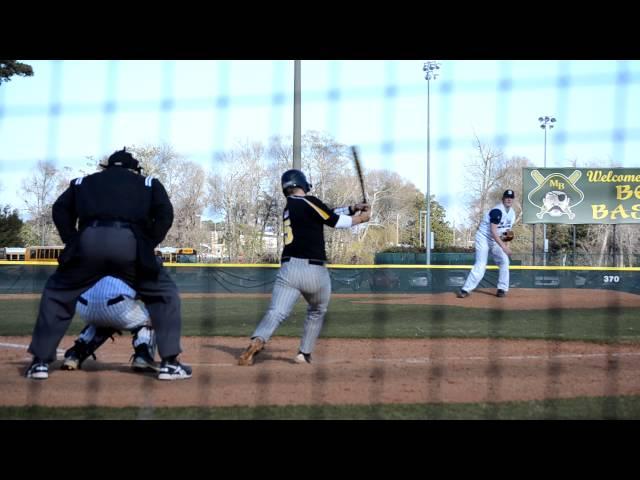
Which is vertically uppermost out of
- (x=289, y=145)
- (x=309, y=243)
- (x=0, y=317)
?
(x=289, y=145)

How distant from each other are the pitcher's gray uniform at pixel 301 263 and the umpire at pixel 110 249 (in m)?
0.86

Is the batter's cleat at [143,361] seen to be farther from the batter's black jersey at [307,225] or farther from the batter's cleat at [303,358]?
the batter's black jersey at [307,225]

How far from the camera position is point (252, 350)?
19.9ft

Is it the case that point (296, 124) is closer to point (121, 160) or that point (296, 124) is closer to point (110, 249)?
point (121, 160)

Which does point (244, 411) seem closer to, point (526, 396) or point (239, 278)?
point (526, 396)

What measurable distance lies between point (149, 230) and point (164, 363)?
96cm

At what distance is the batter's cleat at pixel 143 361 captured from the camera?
576 cm

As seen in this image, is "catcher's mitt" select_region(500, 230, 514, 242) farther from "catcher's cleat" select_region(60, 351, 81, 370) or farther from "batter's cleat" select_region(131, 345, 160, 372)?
"catcher's cleat" select_region(60, 351, 81, 370)

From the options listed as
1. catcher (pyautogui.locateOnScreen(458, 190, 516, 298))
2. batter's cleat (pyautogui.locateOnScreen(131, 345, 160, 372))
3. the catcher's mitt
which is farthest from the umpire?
the catcher's mitt

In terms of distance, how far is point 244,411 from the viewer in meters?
4.43

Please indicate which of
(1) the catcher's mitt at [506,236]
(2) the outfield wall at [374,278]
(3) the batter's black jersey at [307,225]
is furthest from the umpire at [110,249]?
(2) the outfield wall at [374,278]

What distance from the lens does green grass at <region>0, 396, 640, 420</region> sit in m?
4.31

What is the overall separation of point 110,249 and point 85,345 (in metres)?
1.15
